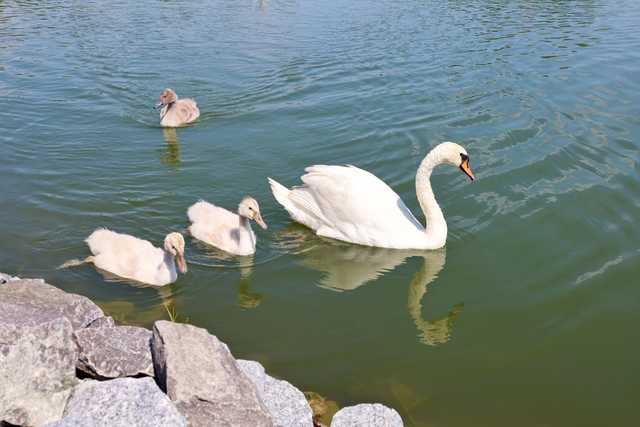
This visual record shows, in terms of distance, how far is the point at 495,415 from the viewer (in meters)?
5.64

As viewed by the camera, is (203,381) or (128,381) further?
(203,381)

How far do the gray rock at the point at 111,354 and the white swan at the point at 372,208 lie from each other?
349 cm

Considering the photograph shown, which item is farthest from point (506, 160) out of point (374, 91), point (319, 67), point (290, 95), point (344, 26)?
point (344, 26)

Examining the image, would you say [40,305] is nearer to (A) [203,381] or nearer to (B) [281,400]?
(A) [203,381]

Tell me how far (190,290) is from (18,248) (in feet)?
7.68

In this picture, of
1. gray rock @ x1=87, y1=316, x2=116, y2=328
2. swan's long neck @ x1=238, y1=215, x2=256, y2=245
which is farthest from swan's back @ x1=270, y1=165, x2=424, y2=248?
gray rock @ x1=87, y1=316, x2=116, y2=328

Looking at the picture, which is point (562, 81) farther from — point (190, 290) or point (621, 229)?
point (190, 290)

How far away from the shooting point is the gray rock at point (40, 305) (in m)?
5.00

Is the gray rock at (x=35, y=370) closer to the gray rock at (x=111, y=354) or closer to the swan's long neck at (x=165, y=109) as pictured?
the gray rock at (x=111, y=354)

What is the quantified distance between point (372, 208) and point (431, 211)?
2.42 feet

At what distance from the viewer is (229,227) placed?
8242 millimetres

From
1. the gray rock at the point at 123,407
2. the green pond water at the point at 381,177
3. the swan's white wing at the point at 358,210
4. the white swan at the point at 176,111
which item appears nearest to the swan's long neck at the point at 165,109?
the white swan at the point at 176,111

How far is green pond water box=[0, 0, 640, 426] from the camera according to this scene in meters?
6.28

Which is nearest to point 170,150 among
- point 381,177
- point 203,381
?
point 381,177
